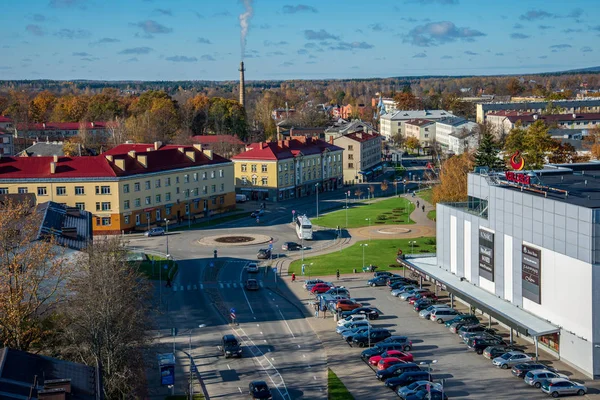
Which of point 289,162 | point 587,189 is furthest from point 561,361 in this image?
point 289,162

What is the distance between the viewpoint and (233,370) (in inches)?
1447

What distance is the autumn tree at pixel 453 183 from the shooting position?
7275 centimetres

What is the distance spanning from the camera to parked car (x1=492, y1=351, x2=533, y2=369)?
1426 inches

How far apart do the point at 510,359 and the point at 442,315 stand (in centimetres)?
818

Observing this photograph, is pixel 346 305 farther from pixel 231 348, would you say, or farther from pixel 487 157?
pixel 487 157

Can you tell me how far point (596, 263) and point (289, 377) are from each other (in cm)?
1525

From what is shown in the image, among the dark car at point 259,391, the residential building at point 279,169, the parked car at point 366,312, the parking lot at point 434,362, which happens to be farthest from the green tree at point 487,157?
the dark car at point 259,391

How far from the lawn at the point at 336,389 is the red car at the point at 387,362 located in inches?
87.7

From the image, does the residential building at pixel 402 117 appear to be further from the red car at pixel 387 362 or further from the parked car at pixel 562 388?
the parked car at pixel 562 388

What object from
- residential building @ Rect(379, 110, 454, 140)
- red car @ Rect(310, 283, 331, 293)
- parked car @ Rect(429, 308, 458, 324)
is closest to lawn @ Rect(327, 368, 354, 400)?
parked car @ Rect(429, 308, 458, 324)

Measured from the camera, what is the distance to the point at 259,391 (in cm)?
3266

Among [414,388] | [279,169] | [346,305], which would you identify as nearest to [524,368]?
[414,388]

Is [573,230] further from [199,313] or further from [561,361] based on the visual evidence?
[199,313]

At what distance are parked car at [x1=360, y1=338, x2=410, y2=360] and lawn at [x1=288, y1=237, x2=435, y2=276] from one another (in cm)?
1871
